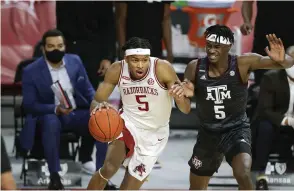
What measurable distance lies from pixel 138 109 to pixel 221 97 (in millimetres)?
774

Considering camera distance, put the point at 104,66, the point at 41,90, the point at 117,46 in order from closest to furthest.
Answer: the point at 41,90, the point at 104,66, the point at 117,46

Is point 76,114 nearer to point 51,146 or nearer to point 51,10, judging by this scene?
point 51,146

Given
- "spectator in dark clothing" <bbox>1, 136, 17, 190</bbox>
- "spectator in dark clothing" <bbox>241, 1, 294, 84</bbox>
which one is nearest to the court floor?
"spectator in dark clothing" <bbox>241, 1, 294, 84</bbox>

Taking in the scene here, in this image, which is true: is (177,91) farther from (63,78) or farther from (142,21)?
(142,21)

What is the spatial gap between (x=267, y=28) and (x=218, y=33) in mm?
2416

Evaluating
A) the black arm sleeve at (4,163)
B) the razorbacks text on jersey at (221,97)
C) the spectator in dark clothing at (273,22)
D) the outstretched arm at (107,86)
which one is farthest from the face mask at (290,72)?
the black arm sleeve at (4,163)

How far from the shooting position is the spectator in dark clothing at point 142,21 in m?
10.6

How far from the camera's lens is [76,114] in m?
10.1

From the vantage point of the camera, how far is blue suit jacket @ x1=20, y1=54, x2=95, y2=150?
9945mm

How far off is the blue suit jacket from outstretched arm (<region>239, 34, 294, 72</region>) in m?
2.45

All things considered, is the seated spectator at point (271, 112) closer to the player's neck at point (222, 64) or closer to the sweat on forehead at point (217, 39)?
the player's neck at point (222, 64)

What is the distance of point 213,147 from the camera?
328 inches

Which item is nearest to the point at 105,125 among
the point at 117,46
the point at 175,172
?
the point at 175,172

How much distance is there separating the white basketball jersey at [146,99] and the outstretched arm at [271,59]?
78 centimetres
